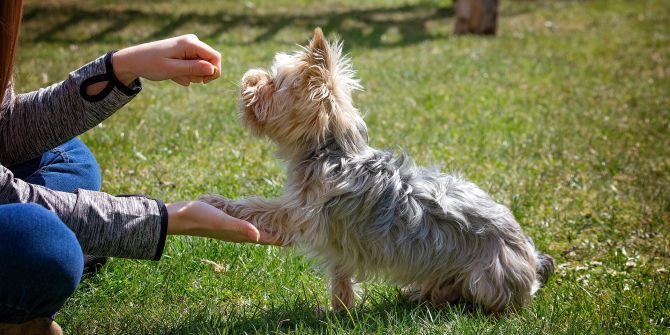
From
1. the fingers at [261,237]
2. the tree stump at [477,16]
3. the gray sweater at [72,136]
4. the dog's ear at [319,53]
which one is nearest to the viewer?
the gray sweater at [72,136]

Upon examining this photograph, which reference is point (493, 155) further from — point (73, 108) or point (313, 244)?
point (73, 108)

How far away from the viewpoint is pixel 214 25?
13117 mm

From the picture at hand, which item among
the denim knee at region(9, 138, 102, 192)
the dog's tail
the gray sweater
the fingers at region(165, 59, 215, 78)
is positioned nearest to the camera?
the gray sweater

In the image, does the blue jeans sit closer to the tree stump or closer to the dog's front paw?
the dog's front paw

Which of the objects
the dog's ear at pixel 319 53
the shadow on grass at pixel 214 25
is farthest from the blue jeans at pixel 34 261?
the shadow on grass at pixel 214 25

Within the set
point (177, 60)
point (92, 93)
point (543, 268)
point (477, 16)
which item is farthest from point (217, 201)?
point (477, 16)

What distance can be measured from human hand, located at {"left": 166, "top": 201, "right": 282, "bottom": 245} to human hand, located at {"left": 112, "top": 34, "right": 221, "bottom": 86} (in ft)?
2.01

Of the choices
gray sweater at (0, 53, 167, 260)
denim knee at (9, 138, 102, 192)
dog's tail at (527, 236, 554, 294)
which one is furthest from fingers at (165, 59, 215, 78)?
dog's tail at (527, 236, 554, 294)

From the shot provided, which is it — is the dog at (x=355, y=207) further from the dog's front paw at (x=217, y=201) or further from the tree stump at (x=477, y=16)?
the tree stump at (x=477, y=16)

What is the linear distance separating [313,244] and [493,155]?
3.61 m

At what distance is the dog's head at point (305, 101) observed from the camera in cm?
365

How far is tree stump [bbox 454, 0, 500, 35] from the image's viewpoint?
1366 centimetres

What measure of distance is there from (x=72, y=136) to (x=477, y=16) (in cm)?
1117

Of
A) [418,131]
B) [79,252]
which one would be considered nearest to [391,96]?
[418,131]
